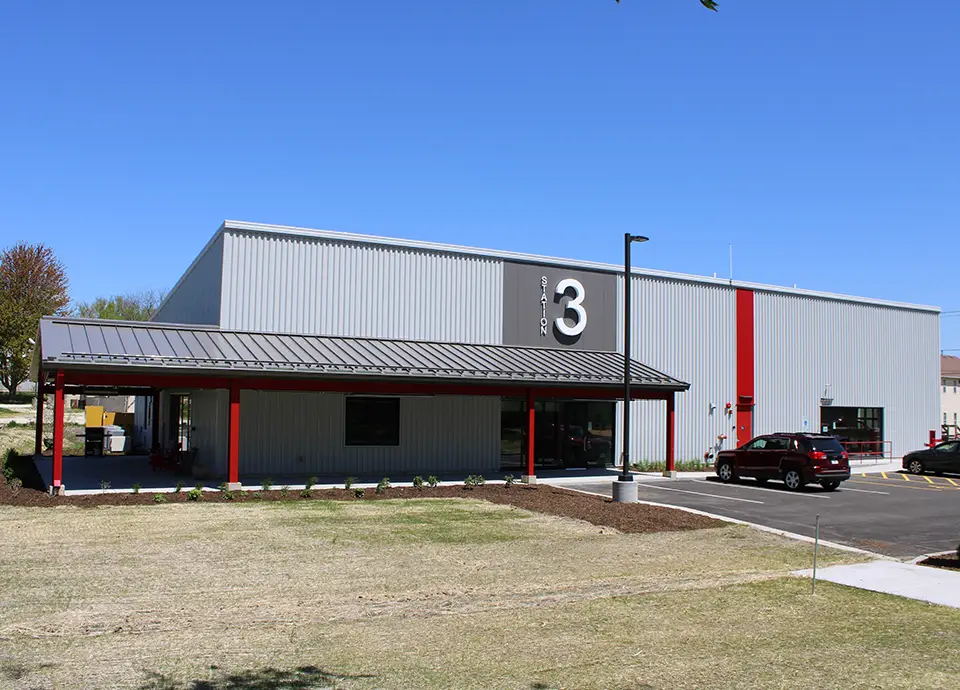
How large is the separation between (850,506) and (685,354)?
39.5ft

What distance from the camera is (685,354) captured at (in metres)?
31.0

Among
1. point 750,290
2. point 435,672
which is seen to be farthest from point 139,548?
point 750,290

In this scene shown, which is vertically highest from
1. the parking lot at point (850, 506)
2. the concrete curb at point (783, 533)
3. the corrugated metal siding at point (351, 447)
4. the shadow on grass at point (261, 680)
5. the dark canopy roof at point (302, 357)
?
the dark canopy roof at point (302, 357)

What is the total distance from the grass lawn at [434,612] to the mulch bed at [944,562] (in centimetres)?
97

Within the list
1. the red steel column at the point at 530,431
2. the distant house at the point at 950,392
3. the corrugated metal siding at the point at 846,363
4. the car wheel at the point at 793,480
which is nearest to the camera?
the car wheel at the point at 793,480

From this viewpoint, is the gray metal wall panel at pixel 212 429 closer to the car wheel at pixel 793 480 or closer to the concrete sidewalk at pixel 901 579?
the car wheel at pixel 793 480

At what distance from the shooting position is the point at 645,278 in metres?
30.3

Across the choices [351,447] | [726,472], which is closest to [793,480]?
[726,472]

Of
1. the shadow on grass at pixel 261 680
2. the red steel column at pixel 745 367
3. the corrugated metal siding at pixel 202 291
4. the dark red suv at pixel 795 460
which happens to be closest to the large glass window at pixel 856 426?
the red steel column at pixel 745 367

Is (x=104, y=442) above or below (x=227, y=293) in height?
below

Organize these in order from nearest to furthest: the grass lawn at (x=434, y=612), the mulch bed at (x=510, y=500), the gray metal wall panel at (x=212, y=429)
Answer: the grass lawn at (x=434, y=612) → the mulch bed at (x=510, y=500) → the gray metal wall panel at (x=212, y=429)

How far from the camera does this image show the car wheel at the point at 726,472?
25156 millimetres

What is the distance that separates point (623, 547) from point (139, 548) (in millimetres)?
7130

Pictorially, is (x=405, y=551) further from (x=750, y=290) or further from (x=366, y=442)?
(x=750, y=290)
